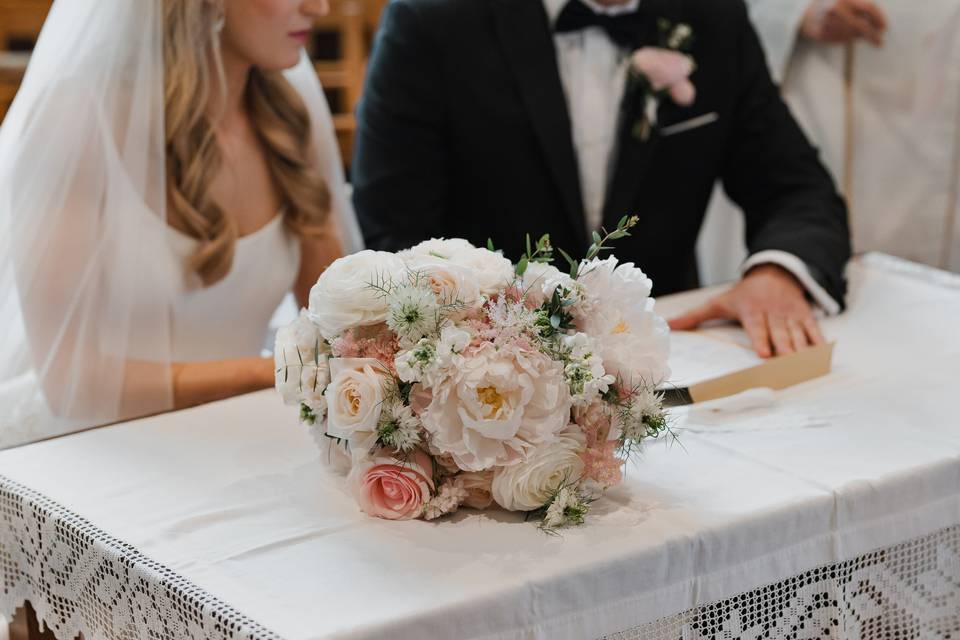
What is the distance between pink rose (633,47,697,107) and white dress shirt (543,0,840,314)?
47mm

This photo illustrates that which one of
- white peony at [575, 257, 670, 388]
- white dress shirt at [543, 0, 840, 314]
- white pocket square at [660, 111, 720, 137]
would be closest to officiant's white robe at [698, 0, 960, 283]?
white pocket square at [660, 111, 720, 137]

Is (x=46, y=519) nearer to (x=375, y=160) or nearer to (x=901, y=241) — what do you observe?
(x=375, y=160)

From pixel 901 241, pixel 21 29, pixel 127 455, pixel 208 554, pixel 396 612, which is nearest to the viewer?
pixel 396 612

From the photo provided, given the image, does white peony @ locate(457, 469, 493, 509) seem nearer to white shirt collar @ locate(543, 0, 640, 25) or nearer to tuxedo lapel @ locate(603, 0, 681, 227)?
tuxedo lapel @ locate(603, 0, 681, 227)

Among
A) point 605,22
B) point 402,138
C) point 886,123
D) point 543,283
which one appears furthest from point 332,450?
point 886,123

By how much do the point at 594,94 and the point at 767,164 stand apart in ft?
1.40

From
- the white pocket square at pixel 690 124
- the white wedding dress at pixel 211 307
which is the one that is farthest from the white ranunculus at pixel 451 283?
the white pocket square at pixel 690 124

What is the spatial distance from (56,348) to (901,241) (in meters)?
2.59

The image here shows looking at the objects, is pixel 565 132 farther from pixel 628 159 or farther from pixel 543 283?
pixel 543 283

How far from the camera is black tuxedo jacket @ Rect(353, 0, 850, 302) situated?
2.63 meters

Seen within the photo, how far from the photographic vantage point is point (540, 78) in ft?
8.65

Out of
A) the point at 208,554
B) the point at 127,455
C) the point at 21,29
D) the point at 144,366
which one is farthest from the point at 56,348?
the point at 21,29

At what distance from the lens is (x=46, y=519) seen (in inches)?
56.9

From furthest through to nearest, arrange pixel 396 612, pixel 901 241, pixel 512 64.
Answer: pixel 901 241 < pixel 512 64 < pixel 396 612
